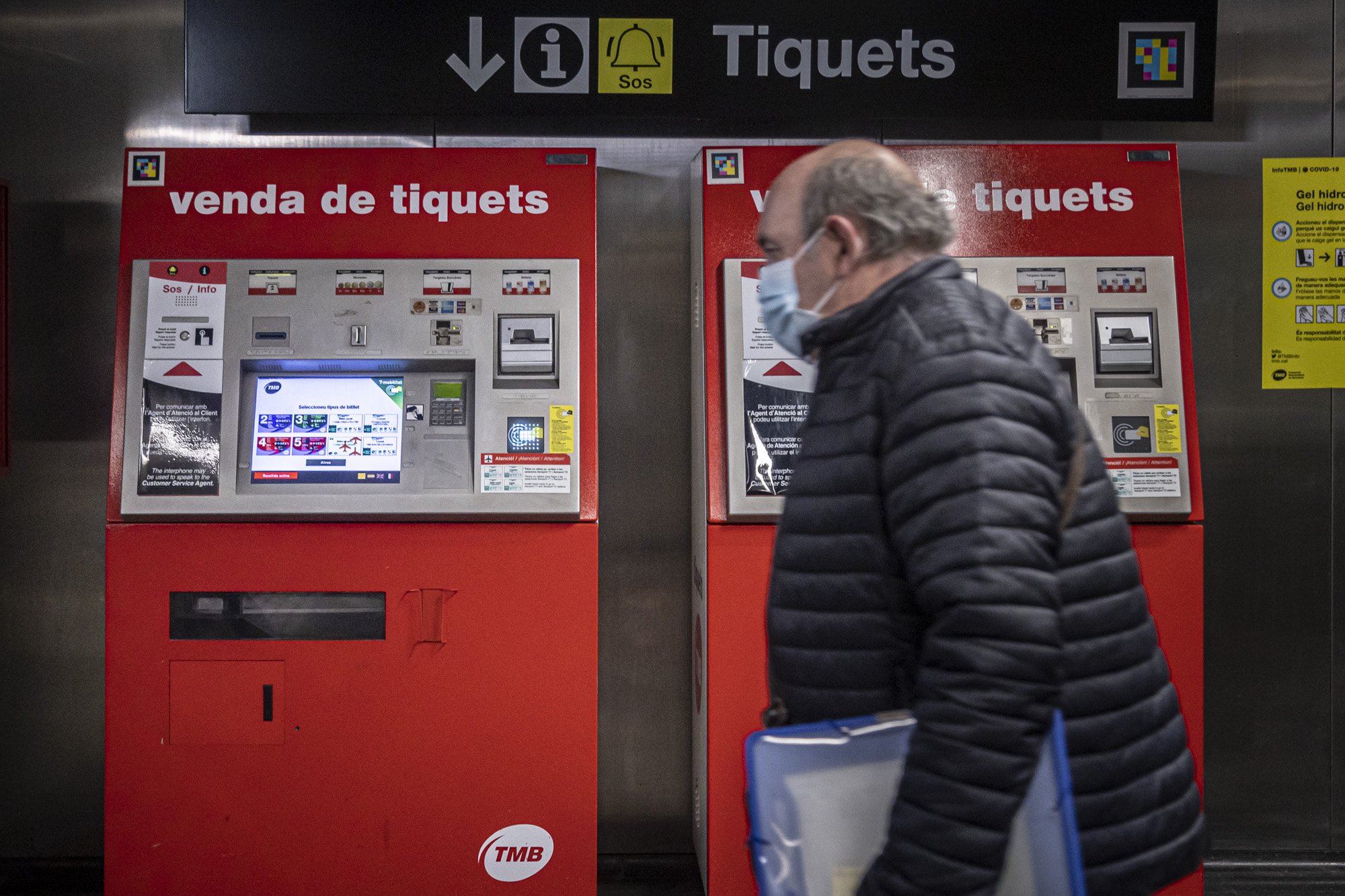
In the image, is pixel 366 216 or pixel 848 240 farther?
pixel 366 216

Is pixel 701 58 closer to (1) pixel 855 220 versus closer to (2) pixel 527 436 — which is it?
(2) pixel 527 436

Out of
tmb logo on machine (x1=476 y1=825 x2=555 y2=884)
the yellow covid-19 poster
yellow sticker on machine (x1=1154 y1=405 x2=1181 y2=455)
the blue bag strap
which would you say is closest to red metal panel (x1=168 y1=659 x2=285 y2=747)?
tmb logo on machine (x1=476 y1=825 x2=555 y2=884)

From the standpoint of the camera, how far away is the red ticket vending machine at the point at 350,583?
256 centimetres

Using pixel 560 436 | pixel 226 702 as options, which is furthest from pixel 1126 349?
pixel 226 702

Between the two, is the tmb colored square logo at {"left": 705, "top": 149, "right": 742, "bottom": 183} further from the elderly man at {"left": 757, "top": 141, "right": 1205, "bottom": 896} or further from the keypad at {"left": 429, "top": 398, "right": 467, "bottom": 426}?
the elderly man at {"left": 757, "top": 141, "right": 1205, "bottom": 896}

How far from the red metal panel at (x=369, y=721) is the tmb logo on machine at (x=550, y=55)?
1.32m

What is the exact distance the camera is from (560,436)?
2572mm

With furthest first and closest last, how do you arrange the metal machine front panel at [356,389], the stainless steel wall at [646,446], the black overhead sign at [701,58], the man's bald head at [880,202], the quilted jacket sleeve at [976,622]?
1. the stainless steel wall at [646,446]
2. the black overhead sign at [701,58]
3. the metal machine front panel at [356,389]
4. the man's bald head at [880,202]
5. the quilted jacket sleeve at [976,622]

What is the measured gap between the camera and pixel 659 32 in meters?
2.88

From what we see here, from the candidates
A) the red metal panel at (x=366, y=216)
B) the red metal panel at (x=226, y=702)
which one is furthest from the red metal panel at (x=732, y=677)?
the red metal panel at (x=226, y=702)

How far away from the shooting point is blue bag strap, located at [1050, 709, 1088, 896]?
1.01 meters

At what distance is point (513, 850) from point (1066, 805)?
1928mm

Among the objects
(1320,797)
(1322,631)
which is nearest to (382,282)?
(1322,631)

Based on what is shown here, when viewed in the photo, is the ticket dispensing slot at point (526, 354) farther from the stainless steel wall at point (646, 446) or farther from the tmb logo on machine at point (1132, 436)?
the tmb logo on machine at point (1132, 436)
